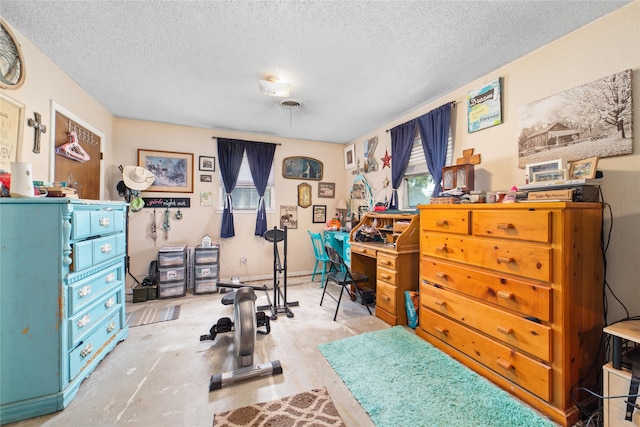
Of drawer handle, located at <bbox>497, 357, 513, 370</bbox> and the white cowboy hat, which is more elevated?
the white cowboy hat

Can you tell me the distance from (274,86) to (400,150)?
74.5 inches

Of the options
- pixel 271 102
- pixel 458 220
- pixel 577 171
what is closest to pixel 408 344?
pixel 458 220

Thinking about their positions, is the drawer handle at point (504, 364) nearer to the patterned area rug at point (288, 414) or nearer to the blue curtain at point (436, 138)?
the patterned area rug at point (288, 414)

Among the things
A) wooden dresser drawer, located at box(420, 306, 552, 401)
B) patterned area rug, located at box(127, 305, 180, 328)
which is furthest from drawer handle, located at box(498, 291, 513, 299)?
patterned area rug, located at box(127, 305, 180, 328)

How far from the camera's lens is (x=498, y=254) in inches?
67.9

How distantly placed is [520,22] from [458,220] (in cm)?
147

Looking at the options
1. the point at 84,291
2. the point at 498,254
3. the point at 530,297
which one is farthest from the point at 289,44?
the point at 530,297

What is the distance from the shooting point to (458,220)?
201 centimetres

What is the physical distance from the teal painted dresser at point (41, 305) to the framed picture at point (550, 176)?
318cm

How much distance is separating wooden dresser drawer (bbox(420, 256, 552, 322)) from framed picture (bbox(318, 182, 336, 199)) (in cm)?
281

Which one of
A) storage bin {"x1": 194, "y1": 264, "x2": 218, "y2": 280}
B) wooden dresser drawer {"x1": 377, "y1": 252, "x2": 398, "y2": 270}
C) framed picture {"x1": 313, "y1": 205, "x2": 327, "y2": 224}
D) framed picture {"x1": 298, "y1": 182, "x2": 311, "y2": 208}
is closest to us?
wooden dresser drawer {"x1": 377, "y1": 252, "x2": 398, "y2": 270}

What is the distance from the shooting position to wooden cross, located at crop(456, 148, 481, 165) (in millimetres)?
2504

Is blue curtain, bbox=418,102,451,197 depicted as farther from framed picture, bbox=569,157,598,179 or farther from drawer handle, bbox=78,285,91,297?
drawer handle, bbox=78,285,91,297

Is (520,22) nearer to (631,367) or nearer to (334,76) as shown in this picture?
(334,76)
